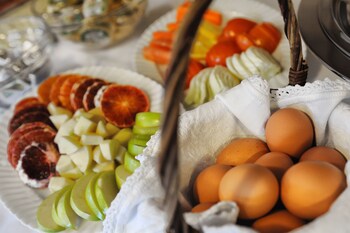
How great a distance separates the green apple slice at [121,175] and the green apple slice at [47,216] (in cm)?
10

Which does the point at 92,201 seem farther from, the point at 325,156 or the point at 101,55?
the point at 101,55

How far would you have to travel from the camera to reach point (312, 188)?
0.38m

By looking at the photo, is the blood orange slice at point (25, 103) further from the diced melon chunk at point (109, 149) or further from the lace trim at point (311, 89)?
the lace trim at point (311, 89)

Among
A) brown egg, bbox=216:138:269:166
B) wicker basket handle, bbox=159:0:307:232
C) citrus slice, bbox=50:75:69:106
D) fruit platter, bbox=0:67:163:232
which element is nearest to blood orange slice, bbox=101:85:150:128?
fruit platter, bbox=0:67:163:232

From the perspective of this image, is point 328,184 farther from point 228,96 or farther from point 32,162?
point 32,162

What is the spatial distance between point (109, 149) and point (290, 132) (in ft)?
1.07

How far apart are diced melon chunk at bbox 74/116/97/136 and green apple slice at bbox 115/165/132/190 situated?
0.37 feet

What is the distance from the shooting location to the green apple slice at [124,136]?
2.39ft

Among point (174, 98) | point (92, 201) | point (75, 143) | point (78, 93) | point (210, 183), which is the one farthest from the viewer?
point (78, 93)

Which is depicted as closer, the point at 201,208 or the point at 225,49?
the point at 201,208

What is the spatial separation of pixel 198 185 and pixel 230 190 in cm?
5

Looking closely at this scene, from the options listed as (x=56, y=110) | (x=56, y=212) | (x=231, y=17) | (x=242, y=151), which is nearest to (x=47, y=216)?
(x=56, y=212)

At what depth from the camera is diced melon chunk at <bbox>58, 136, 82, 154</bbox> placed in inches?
28.0

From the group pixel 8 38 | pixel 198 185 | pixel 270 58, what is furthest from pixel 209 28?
pixel 198 185
